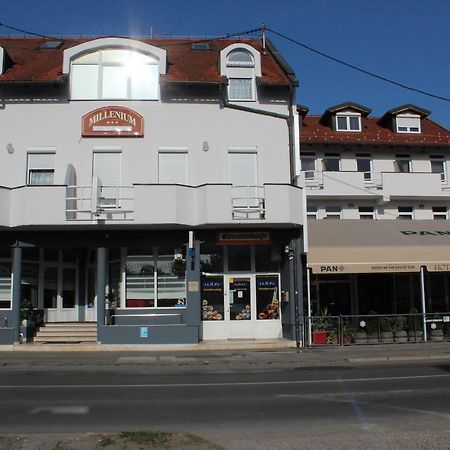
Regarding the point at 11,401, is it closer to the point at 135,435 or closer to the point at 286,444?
the point at 135,435

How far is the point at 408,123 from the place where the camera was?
31.6m

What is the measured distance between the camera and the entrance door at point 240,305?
853 inches

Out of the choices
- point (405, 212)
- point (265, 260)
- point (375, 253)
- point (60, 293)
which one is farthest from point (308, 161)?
point (60, 293)

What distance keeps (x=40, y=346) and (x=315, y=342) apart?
909 centimetres

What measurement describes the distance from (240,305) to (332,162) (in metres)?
10.5

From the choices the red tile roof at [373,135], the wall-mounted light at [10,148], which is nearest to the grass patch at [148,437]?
the wall-mounted light at [10,148]

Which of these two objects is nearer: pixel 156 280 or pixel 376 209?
pixel 156 280

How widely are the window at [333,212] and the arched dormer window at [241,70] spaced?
24.7 ft

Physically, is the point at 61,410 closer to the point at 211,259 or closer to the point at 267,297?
the point at 211,259

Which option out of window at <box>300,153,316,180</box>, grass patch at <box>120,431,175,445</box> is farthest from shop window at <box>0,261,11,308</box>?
grass patch at <box>120,431,175,445</box>

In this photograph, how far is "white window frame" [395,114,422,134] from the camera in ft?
103

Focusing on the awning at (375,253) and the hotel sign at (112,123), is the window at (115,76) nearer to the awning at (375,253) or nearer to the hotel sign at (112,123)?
the hotel sign at (112,123)

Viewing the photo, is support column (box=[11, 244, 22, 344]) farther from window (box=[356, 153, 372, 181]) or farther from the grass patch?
window (box=[356, 153, 372, 181])

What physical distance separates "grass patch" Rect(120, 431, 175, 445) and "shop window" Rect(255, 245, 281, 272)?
15036 millimetres
